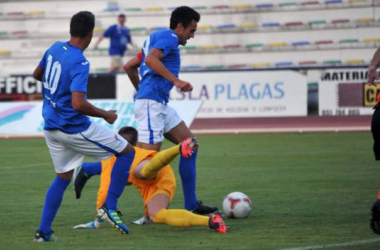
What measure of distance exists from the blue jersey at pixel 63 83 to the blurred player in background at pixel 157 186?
77 cm

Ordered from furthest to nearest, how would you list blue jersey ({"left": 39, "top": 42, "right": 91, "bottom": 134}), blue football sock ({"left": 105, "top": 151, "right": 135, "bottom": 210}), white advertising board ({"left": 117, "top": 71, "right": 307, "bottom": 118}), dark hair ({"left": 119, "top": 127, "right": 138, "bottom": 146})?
white advertising board ({"left": 117, "top": 71, "right": 307, "bottom": 118}) → dark hair ({"left": 119, "top": 127, "right": 138, "bottom": 146}) → blue football sock ({"left": 105, "top": 151, "right": 135, "bottom": 210}) → blue jersey ({"left": 39, "top": 42, "right": 91, "bottom": 134})

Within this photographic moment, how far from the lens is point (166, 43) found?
28.7 feet

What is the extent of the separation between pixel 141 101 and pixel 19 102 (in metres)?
14.0

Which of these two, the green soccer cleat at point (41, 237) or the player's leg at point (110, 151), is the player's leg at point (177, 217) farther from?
the green soccer cleat at point (41, 237)

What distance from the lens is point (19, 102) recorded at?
22609mm

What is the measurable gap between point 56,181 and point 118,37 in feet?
62.9

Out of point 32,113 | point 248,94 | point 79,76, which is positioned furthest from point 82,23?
point 248,94

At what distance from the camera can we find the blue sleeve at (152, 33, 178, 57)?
28.7 ft

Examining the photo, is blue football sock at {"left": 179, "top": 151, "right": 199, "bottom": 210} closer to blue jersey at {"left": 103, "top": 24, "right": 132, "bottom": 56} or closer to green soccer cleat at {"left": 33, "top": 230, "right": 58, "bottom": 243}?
green soccer cleat at {"left": 33, "top": 230, "right": 58, "bottom": 243}

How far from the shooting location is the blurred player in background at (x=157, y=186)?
7.73 meters

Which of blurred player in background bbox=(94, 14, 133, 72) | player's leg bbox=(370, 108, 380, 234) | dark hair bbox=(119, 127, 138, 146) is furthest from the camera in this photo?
blurred player in background bbox=(94, 14, 133, 72)

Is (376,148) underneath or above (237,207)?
above

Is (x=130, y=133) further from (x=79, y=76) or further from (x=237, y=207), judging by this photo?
(x=79, y=76)

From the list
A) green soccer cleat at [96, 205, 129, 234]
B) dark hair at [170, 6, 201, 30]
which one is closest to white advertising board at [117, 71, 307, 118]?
dark hair at [170, 6, 201, 30]
